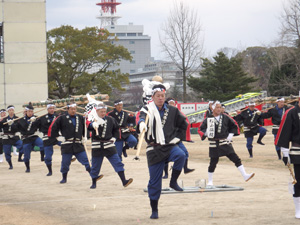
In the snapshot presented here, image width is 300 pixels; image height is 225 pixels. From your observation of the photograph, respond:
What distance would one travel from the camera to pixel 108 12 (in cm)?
17950

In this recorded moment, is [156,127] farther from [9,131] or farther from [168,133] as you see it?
[9,131]

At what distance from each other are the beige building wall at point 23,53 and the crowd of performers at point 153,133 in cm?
934

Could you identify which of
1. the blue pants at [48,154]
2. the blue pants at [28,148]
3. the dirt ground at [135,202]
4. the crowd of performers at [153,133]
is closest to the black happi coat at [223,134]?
the crowd of performers at [153,133]

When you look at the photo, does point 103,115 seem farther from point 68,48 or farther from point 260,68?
point 260,68

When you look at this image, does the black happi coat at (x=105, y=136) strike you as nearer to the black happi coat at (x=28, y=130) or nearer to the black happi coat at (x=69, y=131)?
the black happi coat at (x=69, y=131)

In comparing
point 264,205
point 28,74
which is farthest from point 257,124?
point 28,74

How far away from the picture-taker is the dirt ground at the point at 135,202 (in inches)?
336

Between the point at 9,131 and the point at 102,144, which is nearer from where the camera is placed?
the point at 102,144

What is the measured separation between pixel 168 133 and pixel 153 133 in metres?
0.23

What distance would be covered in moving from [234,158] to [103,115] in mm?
2936

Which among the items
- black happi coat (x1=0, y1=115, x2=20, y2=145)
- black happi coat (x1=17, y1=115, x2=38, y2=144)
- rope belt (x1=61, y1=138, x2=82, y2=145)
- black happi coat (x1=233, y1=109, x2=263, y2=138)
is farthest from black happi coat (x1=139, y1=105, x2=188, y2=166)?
black happi coat (x1=0, y1=115, x2=20, y2=145)

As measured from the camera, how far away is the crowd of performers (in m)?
8.49

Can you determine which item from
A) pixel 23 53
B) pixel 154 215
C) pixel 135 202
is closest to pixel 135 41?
pixel 23 53

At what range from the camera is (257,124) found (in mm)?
20422
